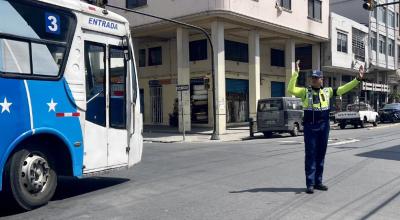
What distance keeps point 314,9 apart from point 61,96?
→ 32734 mm

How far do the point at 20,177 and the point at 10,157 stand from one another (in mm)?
320

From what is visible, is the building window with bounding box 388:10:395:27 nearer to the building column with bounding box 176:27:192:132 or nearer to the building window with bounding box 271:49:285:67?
the building window with bounding box 271:49:285:67

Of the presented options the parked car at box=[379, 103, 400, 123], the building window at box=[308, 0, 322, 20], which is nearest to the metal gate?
the building window at box=[308, 0, 322, 20]

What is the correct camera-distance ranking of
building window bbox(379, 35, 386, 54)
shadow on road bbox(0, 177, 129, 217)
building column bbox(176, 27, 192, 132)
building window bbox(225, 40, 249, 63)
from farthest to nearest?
1. building window bbox(379, 35, 386, 54)
2. building window bbox(225, 40, 249, 63)
3. building column bbox(176, 27, 192, 132)
4. shadow on road bbox(0, 177, 129, 217)

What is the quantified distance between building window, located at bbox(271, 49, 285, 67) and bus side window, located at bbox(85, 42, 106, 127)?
103 ft

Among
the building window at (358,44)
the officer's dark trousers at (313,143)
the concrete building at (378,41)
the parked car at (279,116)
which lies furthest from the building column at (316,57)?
the officer's dark trousers at (313,143)

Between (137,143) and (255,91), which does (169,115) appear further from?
(137,143)

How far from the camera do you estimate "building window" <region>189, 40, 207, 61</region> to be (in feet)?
108

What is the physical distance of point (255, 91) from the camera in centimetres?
3103

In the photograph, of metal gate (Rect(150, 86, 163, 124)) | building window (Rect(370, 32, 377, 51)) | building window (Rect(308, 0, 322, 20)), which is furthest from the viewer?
building window (Rect(370, 32, 377, 51))

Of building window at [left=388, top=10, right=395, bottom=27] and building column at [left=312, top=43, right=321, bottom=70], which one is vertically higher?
building window at [left=388, top=10, right=395, bottom=27]

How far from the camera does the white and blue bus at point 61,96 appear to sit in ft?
22.0

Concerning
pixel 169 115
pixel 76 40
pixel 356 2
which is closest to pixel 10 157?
pixel 76 40

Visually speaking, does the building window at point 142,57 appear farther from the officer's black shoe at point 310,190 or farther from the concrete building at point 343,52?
the officer's black shoe at point 310,190
